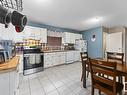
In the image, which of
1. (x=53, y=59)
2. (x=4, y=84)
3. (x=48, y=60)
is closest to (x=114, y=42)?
(x=53, y=59)

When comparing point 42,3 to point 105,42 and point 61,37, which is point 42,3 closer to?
point 61,37

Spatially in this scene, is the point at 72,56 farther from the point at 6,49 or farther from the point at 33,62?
the point at 6,49

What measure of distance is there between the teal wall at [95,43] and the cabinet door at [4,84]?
5.46m

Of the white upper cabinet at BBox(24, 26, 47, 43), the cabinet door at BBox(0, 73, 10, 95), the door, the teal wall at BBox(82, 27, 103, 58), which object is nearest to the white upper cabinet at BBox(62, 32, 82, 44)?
the teal wall at BBox(82, 27, 103, 58)

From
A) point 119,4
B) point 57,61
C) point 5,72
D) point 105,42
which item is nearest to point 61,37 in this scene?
point 57,61

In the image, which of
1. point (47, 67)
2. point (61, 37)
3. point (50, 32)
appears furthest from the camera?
point (61, 37)

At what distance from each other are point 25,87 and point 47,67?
2.03 meters

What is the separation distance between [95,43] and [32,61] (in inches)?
160

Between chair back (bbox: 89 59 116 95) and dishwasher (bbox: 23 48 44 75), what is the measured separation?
2688 millimetres

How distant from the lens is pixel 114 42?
562cm

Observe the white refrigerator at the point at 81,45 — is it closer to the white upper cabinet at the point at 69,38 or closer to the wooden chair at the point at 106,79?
the white upper cabinet at the point at 69,38

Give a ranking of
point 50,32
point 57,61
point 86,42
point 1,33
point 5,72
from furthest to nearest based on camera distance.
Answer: point 86,42 < point 50,32 < point 57,61 < point 1,33 < point 5,72

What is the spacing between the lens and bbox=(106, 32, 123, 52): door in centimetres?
538

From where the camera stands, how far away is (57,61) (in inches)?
196
